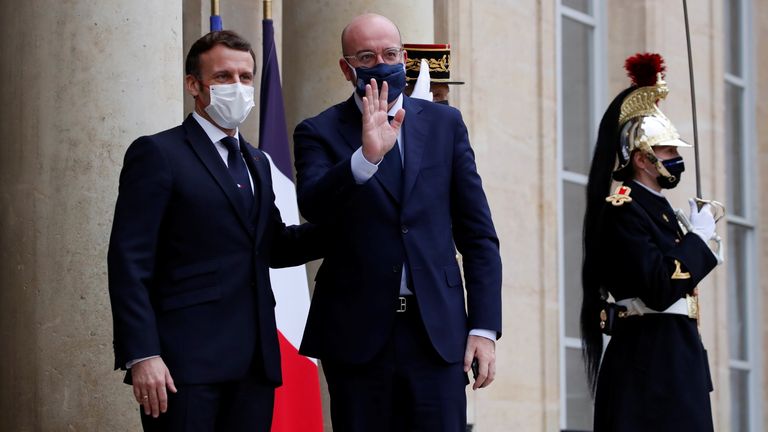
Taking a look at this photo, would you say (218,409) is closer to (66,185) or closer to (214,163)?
(214,163)

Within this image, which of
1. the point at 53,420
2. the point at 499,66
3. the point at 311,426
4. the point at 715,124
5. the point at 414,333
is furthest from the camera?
the point at 715,124

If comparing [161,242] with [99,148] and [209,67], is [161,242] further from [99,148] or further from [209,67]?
[99,148]

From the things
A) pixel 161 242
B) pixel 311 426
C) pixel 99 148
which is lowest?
pixel 311 426

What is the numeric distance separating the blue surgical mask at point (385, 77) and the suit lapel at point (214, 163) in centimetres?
51

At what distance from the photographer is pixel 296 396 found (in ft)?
23.5

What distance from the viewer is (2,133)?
6.40 metres

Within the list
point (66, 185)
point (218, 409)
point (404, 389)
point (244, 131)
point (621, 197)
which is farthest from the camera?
point (244, 131)

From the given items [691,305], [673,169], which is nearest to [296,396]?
[691,305]

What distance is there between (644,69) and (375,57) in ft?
8.42

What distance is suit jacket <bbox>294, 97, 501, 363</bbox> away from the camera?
4977mm

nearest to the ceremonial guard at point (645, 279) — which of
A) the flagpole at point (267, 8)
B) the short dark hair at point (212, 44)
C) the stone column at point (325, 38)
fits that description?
the stone column at point (325, 38)

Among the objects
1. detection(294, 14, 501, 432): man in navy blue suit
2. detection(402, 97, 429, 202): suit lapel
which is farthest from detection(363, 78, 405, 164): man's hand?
detection(402, 97, 429, 202): suit lapel

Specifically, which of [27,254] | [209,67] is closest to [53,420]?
[27,254]

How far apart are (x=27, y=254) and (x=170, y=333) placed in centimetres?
136
